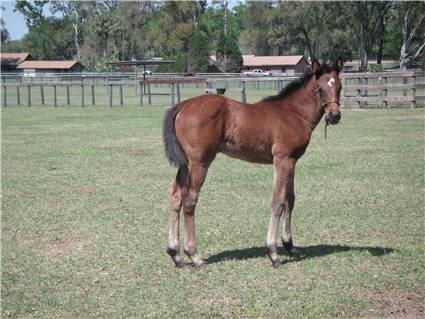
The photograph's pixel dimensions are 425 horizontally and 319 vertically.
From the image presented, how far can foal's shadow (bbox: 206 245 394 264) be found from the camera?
20.9ft

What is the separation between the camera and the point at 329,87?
20.2 ft

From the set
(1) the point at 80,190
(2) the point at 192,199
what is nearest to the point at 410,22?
(1) the point at 80,190

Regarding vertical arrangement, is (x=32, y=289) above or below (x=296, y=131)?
below

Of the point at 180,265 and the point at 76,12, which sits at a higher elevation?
the point at 76,12

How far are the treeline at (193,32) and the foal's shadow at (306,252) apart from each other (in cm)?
5632

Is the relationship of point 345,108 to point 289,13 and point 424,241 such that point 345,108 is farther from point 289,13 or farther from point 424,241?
point 289,13

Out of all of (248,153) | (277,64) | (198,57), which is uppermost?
(198,57)

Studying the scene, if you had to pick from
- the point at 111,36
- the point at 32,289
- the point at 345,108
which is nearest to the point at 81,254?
the point at 32,289

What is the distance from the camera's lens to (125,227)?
25.2 ft

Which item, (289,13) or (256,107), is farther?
(289,13)

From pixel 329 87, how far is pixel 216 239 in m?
2.36

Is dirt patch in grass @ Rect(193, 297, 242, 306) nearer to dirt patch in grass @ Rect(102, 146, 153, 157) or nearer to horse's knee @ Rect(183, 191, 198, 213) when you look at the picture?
horse's knee @ Rect(183, 191, 198, 213)

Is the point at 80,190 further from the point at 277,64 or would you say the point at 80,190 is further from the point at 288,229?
the point at 277,64

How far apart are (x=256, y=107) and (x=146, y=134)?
12.2m
